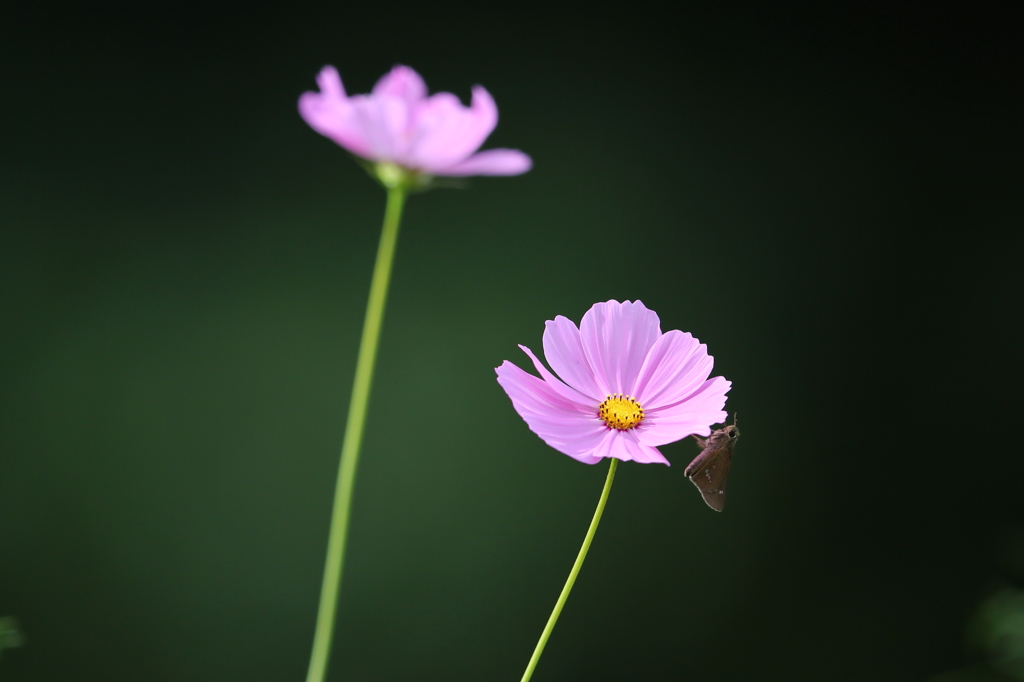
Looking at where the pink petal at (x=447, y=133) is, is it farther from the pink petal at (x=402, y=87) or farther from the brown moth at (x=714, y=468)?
the brown moth at (x=714, y=468)

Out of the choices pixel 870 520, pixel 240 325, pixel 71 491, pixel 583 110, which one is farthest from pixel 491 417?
pixel 870 520

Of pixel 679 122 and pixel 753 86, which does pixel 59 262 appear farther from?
pixel 753 86

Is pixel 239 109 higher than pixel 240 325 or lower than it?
higher

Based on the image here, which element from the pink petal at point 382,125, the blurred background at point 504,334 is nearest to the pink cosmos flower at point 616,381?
the pink petal at point 382,125

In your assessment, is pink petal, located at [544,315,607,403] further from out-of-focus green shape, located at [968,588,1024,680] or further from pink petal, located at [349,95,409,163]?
out-of-focus green shape, located at [968,588,1024,680]

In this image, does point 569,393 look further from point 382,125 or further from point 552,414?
point 382,125

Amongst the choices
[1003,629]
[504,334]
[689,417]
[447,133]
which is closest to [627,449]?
[689,417]

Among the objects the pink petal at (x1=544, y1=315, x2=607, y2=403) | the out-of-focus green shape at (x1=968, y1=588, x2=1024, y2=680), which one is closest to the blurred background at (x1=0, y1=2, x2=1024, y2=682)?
the out-of-focus green shape at (x1=968, y1=588, x2=1024, y2=680)
